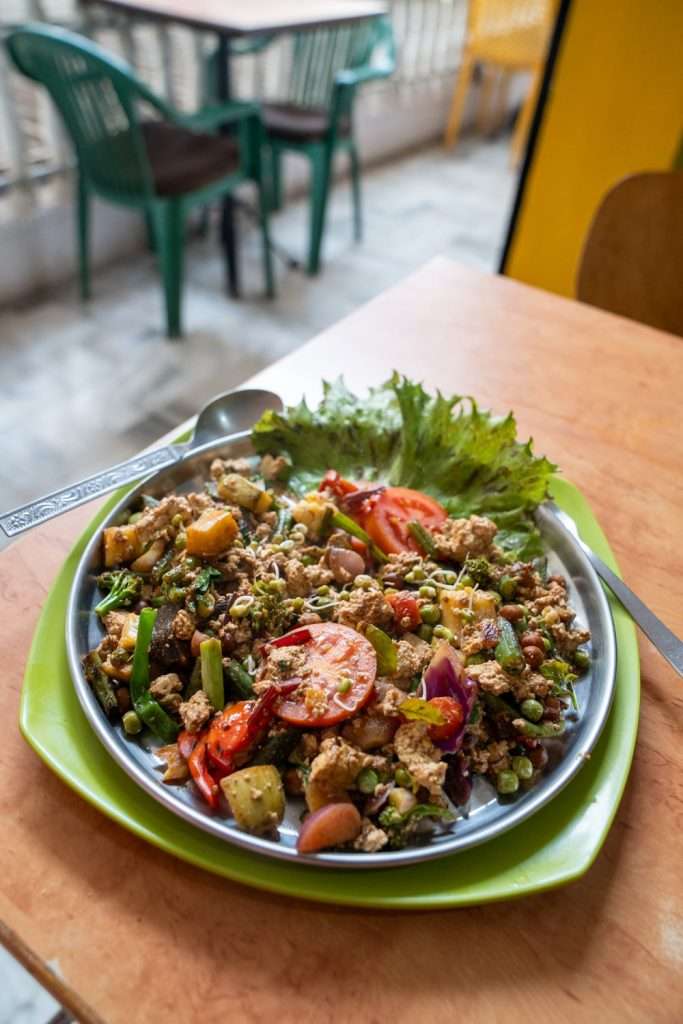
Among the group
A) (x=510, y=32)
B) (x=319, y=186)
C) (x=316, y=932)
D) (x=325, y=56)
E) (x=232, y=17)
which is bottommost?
(x=319, y=186)

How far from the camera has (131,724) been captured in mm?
887

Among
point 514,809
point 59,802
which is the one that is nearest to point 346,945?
point 514,809

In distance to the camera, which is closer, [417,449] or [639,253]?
[417,449]

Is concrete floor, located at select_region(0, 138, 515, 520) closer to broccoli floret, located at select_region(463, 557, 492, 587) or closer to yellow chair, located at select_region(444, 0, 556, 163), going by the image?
yellow chair, located at select_region(444, 0, 556, 163)

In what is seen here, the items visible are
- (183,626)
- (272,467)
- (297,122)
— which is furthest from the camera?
(297,122)

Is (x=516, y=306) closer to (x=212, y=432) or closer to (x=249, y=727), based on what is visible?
(x=212, y=432)

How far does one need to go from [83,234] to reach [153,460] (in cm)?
314

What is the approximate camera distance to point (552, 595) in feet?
3.59

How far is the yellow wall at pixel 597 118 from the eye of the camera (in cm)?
277

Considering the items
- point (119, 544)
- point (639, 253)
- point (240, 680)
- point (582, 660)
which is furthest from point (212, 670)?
point (639, 253)

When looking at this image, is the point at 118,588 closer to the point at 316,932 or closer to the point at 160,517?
the point at 160,517

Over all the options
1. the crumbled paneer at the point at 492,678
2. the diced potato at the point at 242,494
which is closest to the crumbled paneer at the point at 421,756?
the crumbled paneer at the point at 492,678

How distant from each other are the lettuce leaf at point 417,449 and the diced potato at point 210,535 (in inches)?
9.1

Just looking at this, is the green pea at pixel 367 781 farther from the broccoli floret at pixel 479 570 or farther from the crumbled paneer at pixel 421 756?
the broccoli floret at pixel 479 570
